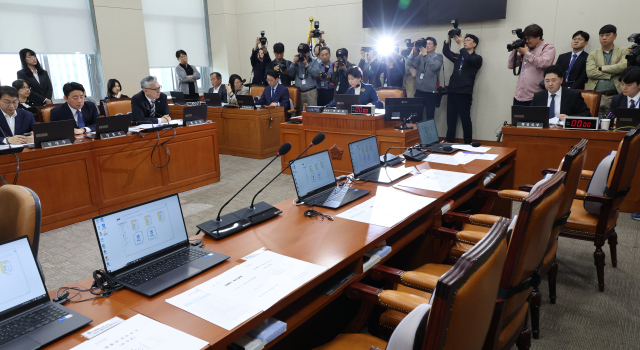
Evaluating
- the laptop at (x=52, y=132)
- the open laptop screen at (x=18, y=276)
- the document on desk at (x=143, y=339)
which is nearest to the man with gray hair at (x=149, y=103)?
the laptop at (x=52, y=132)

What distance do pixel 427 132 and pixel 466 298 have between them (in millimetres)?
2708

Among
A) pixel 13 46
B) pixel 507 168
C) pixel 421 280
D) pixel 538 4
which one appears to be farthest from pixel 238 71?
pixel 421 280

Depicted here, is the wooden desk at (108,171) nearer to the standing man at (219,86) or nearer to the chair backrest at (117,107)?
the chair backrest at (117,107)

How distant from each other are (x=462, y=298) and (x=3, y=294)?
1299 mm

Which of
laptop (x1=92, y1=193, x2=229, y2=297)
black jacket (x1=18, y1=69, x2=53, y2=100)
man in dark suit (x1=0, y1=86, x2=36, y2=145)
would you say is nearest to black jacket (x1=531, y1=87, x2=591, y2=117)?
laptop (x1=92, y1=193, x2=229, y2=297)

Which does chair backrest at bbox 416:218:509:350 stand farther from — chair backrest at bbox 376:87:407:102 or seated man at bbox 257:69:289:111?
seated man at bbox 257:69:289:111

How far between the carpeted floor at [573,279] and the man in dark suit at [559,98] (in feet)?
3.59

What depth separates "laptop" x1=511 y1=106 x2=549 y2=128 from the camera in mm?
3996

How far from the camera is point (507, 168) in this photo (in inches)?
132

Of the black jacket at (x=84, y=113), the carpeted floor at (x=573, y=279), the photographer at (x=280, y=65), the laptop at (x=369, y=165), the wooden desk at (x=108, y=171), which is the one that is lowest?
the carpeted floor at (x=573, y=279)

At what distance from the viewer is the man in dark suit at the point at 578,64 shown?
5.21 meters

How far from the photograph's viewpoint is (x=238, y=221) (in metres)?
1.99

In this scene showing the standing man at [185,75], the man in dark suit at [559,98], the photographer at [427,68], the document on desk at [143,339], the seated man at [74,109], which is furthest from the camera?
the standing man at [185,75]

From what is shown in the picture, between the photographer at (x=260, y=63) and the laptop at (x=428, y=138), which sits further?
the photographer at (x=260, y=63)
